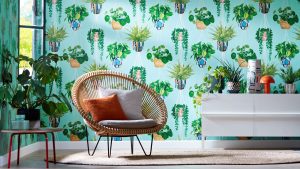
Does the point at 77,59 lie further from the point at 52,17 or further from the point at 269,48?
the point at 269,48

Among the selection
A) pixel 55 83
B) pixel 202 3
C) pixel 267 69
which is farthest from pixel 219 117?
pixel 55 83

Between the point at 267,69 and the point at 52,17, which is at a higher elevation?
the point at 52,17

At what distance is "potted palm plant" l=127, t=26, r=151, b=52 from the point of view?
8367mm

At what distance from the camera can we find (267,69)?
8430 millimetres

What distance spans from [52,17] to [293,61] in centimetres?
332

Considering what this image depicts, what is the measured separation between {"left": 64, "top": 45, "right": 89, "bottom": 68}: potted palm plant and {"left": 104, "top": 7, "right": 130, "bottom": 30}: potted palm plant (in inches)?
21.1

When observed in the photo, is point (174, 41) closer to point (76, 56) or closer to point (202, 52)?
point (202, 52)

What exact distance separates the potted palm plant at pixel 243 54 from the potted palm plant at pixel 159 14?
1009mm

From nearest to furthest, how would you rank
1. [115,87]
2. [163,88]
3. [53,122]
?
[115,87] < [53,122] < [163,88]

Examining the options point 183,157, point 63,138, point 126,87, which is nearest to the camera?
point 183,157

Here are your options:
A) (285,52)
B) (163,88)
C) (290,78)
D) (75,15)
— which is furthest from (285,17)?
(75,15)

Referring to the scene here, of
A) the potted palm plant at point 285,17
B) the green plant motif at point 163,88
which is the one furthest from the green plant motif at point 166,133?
the potted palm plant at point 285,17

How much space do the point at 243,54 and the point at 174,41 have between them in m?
0.95

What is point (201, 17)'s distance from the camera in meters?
8.41
